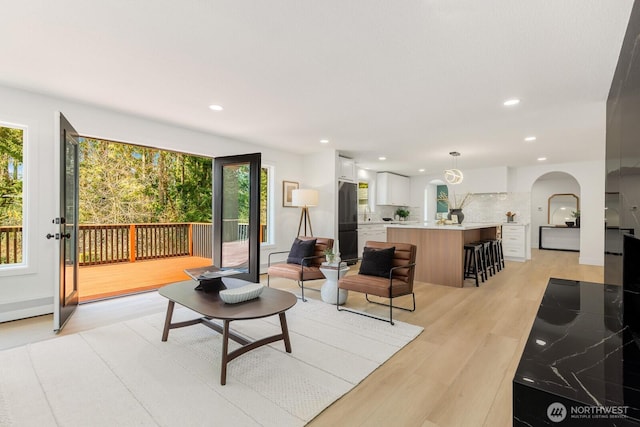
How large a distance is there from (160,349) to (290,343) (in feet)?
3.67

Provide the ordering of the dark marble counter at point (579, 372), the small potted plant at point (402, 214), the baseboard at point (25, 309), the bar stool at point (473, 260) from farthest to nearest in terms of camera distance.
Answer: the small potted plant at point (402, 214) → the bar stool at point (473, 260) → the baseboard at point (25, 309) → the dark marble counter at point (579, 372)

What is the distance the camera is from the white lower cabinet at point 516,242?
7574 mm

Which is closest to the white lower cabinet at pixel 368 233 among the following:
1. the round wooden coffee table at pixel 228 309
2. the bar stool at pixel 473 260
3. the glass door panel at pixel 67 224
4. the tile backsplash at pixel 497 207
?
the bar stool at pixel 473 260

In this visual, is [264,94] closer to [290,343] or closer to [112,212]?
[290,343]

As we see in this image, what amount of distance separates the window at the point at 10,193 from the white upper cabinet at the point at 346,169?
531 cm

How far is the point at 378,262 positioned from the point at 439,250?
200 cm

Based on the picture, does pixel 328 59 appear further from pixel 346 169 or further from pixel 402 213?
pixel 402 213

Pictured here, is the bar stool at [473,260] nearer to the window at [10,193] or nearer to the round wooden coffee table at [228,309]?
the round wooden coffee table at [228,309]

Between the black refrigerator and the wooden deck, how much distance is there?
3.16 m

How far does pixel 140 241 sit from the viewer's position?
746cm

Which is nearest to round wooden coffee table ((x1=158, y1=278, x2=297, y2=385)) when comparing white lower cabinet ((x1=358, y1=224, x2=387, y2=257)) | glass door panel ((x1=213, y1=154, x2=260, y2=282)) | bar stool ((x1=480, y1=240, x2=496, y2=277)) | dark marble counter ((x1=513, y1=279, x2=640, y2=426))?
glass door panel ((x1=213, y1=154, x2=260, y2=282))

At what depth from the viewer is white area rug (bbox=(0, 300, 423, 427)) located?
1804 millimetres

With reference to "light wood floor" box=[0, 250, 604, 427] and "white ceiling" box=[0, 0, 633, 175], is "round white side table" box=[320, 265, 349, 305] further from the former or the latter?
"white ceiling" box=[0, 0, 633, 175]

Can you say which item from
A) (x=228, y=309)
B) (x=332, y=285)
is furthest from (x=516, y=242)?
(x=228, y=309)
